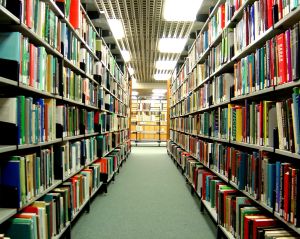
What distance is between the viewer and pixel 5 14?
54.7 inches

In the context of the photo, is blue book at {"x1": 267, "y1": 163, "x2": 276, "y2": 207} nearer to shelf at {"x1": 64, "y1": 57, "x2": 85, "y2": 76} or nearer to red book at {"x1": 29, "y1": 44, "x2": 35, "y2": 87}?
red book at {"x1": 29, "y1": 44, "x2": 35, "y2": 87}

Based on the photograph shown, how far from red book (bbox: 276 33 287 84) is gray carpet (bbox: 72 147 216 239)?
1.70m

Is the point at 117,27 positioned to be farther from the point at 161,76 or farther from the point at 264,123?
the point at 161,76

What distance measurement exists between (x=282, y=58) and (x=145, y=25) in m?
4.38

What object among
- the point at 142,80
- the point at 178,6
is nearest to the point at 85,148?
the point at 178,6

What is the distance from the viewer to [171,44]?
6941 mm


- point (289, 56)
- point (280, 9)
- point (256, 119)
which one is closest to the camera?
point (289, 56)

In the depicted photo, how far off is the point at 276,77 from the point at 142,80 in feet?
40.3

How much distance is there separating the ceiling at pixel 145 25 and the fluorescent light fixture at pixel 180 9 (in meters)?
0.11

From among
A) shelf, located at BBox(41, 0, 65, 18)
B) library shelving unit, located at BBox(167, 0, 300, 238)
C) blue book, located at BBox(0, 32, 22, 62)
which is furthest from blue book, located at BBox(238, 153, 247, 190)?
shelf, located at BBox(41, 0, 65, 18)

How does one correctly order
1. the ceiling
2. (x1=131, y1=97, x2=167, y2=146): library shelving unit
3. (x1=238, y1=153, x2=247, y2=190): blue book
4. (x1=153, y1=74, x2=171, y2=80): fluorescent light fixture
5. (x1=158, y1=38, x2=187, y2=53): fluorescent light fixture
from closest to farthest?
(x1=238, y1=153, x2=247, y2=190): blue book < the ceiling < (x1=158, y1=38, x2=187, y2=53): fluorescent light fixture < (x1=153, y1=74, x2=171, y2=80): fluorescent light fixture < (x1=131, y1=97, x2=167, y2=146): library shelving unit

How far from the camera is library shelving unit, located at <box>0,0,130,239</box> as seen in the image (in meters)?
1.53

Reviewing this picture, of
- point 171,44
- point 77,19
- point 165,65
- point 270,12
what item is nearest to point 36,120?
point 77,19

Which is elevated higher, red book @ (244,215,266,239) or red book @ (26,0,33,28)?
red book @ (26,0,33,28)
